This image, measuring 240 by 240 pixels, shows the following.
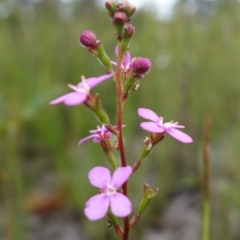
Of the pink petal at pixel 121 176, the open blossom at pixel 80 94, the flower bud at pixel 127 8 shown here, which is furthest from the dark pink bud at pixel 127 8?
the pink petal at pixel 121 176

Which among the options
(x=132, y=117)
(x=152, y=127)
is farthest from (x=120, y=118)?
(x=132, y=117)

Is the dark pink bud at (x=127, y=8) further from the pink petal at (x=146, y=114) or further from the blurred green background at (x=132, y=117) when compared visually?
the blurred green background at (x=132, y=117)

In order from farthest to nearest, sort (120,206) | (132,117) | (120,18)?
(132,117), (120,18), (120,206)

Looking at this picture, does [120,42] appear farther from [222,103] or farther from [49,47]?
[49,47]

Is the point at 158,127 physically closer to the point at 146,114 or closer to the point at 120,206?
the point at 146,114

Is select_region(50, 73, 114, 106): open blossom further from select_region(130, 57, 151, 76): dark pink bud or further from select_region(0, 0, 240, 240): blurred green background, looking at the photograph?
select_region(0, 0, 240, 240): blurred green background

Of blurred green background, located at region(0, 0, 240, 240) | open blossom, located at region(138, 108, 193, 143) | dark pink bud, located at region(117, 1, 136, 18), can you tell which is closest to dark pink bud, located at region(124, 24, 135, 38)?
dark pink bud, located at region(117, 1, 136, 18)
